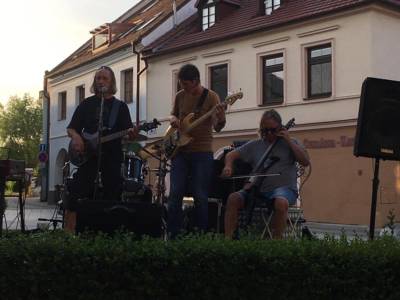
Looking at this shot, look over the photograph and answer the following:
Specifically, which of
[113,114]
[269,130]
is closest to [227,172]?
[269,130]

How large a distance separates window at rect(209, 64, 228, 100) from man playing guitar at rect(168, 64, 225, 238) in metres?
17.1

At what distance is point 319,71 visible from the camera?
806 inches

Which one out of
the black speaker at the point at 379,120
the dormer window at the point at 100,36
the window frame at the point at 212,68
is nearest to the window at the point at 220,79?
the window frame at the point at 212,68

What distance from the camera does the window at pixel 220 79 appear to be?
77.5ft

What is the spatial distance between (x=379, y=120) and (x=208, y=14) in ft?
69.4

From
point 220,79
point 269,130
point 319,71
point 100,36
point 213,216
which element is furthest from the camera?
point 100,36

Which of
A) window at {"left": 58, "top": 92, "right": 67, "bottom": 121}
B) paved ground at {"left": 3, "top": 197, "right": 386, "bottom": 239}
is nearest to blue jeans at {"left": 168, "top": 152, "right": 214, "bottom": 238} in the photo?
paved ground at {"left": 3, "top": 197, "right": 386, "bottom": 239}

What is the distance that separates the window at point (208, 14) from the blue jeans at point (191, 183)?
65.5ft

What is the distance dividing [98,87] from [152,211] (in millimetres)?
1713

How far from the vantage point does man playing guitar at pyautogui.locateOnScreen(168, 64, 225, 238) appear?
19.8ft

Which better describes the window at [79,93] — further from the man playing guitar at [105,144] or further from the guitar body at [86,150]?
the guitar body at [86,150]

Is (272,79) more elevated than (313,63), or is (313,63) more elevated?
(313,63)

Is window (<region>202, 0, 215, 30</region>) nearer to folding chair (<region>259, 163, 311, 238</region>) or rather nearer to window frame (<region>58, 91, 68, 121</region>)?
window frame (<region>58, 91, 68, 121</region>)

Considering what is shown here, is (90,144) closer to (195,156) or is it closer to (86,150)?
(86,150)
